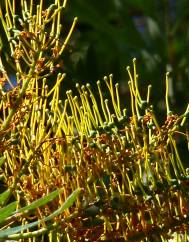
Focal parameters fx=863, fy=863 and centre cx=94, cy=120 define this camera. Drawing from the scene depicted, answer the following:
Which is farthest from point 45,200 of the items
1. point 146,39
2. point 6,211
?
point 146,39

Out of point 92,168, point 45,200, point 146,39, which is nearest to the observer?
point 45,200

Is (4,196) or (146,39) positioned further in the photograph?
(146,39)

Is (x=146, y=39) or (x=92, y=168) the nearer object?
(x=92, y=168)

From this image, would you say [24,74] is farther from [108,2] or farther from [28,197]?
[108,2]

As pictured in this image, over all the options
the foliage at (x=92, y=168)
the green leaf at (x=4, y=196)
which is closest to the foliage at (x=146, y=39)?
the foliage at (x=92, y=168)

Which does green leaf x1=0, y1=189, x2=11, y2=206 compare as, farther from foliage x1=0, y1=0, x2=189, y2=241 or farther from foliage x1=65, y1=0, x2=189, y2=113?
foliage x1=65, y1=0, x2=189, y2=113

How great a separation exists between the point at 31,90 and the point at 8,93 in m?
0.04

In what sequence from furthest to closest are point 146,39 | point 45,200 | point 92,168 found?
point 146,39
point 92,168
point 45,200

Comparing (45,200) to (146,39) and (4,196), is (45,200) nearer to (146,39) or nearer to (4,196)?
(4,196)

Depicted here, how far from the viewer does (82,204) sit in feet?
3.78

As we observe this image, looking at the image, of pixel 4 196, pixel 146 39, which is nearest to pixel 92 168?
pixel 4 196

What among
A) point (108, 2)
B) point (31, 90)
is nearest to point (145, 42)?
point (108, 2)

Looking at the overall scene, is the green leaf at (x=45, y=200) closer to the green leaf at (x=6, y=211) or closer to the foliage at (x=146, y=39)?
the green leaf at (x=6, y=211)

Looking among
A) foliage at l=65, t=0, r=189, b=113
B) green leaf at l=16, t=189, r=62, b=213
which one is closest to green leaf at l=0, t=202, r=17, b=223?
green leaf at l=16, t=189, r=62, b=213
